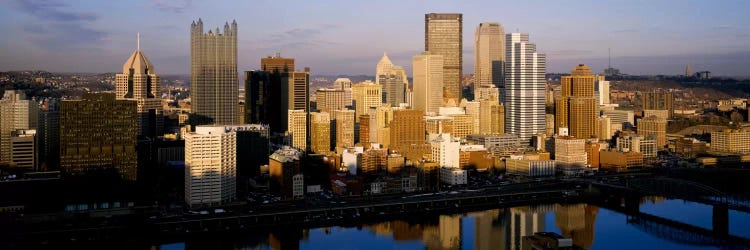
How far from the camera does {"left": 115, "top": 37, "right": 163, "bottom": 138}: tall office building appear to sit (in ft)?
70.8

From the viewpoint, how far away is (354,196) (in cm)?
1593

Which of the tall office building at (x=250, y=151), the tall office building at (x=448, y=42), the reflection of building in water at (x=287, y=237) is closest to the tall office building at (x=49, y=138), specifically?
the tall office building at (x=250, y=151)

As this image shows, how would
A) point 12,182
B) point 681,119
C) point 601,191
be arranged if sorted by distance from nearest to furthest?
point 12,182 → point 601,191 → point 681,119

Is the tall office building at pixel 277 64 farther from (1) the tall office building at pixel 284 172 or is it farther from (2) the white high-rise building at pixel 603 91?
(2) the white high-rise building at pixel 603 91

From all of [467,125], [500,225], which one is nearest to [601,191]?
[500,225]

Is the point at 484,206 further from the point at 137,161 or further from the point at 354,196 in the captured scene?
the point at 137,161

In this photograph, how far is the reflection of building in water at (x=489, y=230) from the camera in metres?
12.0

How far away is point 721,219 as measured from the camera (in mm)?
13078

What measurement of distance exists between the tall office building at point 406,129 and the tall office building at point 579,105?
5.62 meters

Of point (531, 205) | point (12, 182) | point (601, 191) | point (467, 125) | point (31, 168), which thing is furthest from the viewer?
point (467, 125)

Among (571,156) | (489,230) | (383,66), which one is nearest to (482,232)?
(489,230)

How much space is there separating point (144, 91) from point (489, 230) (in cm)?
1439

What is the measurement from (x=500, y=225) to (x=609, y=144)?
11776 mm

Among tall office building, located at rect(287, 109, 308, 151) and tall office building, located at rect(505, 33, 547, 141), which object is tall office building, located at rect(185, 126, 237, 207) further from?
tall office building, located at rect(505, 33, 547, 141)
